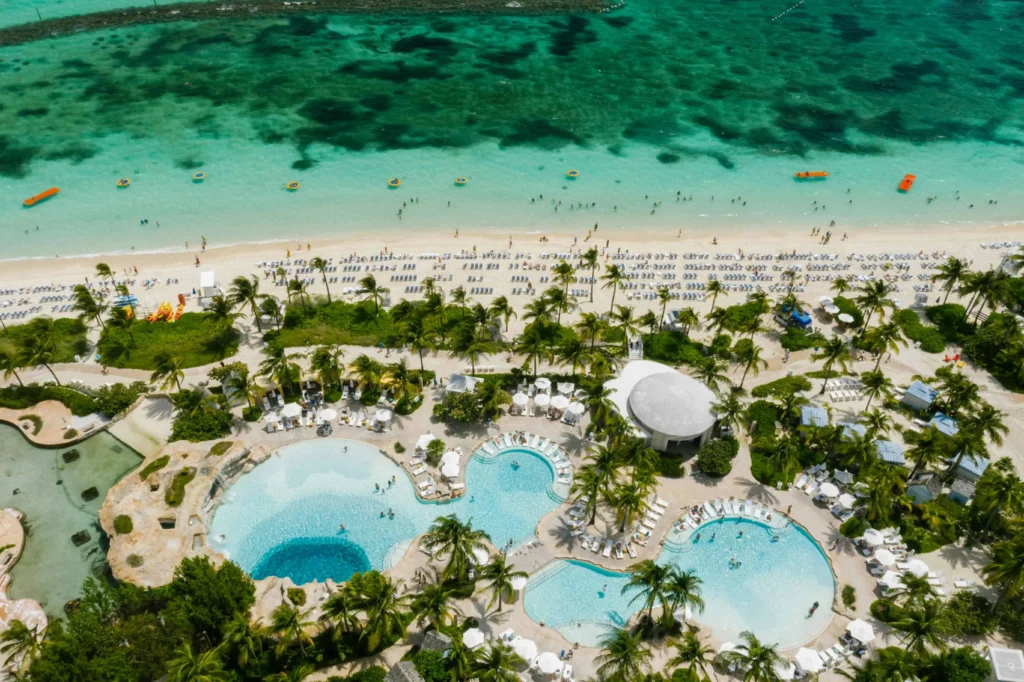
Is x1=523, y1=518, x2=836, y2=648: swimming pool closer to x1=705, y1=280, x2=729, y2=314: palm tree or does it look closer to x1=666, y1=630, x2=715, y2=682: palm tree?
x1=666, y1=630, x2=715, y2=682: palm tree

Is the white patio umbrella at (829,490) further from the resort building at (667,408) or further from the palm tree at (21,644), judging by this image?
the palm tree at (21,644)

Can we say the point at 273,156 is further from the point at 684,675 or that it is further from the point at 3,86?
the point at 684,675

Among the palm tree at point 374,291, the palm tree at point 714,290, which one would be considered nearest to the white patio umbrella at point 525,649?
the palm tree at point 374,291

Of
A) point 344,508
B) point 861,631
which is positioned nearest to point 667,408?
point 861,631

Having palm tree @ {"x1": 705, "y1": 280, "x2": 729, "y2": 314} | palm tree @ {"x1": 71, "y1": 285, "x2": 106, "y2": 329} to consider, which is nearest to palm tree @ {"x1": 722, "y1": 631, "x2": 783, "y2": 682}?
palm tree @ {"x1": 705, "y1": 280, "x2": 729, "y2": 314}

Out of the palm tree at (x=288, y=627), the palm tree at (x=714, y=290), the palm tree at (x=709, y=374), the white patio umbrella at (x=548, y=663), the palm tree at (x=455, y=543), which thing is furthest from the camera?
the palm tree at (x=714, y=290)

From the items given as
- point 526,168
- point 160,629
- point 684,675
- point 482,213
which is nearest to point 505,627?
point 684,675
